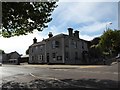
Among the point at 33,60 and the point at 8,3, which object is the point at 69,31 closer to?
the point at 33,60

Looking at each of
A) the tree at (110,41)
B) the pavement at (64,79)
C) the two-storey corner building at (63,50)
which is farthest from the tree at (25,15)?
the tree at (110,41)

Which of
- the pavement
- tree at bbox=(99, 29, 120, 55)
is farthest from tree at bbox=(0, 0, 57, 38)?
tree at bbox=(99, 29, 120, 55)

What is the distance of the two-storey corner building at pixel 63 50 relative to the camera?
2560 inches

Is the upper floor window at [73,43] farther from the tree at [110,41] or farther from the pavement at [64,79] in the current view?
the pavement at [64,79]

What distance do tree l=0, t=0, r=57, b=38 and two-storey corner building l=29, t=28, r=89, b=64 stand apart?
42.2 metres

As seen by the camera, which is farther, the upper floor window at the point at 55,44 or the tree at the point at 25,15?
the upper floor window at the point at 55,44

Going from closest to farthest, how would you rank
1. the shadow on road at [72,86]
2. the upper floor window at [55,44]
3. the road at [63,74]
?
the shadow on road at [72,86] → the road at [63,74] → the upper floor window at [55,44]

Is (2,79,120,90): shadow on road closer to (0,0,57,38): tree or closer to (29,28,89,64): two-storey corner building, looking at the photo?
(0,0,57,38): tree

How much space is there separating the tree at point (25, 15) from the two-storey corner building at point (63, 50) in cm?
4219

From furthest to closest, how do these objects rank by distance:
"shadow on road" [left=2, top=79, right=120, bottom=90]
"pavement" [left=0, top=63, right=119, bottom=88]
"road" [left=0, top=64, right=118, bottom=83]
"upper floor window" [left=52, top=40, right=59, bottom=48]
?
"upper floor window" [left=52, top=40, right=59, bottom=48] → "road" [left=0, top=64, right=118, bottom=83] → "pavement" [left=0, top=63, right=119, bottom=88] → "shadow on road" [left=2, top=79, right=120, bottom=90]

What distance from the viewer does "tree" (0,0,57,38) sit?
18.8 meters

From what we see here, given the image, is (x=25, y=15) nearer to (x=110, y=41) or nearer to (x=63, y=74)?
(x=63, y=74)

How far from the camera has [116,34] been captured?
69.7 meters

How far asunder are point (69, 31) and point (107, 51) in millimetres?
10228
